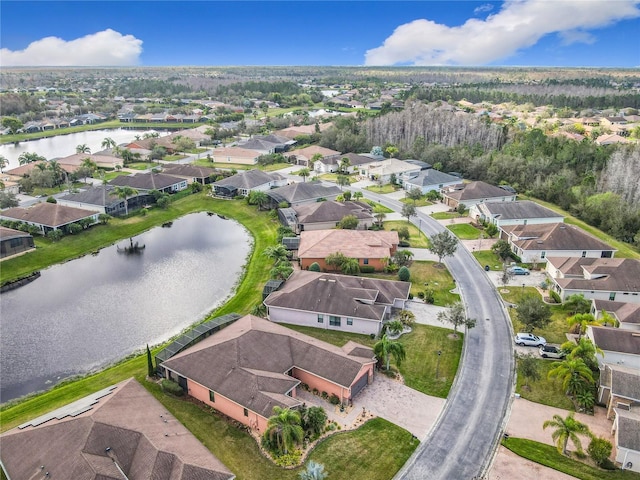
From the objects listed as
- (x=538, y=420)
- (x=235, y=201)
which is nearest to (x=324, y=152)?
(x=235, y=201)

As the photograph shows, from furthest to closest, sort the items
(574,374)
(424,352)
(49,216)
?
1. (49,216)
2. (424,352)
3. (574,374)

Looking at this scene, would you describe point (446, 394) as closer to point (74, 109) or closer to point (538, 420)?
point (538, 420)

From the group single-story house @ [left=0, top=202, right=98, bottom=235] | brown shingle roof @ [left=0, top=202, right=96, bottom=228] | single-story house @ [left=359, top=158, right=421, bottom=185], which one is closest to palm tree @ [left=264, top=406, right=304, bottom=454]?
single-story house @ [left=0, top=202, right=98, bottom=235]

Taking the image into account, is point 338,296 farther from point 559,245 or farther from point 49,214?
point 49,214

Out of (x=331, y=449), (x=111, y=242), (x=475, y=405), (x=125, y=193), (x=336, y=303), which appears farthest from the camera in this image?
(x=125, y=193)

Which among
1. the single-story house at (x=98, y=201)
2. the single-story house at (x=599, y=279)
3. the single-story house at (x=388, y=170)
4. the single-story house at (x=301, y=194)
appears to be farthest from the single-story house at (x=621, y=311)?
the single-story house at (x=98, y=201)

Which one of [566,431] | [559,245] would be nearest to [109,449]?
[566,431]

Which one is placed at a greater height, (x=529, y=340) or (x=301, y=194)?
(x=301, y=194)
